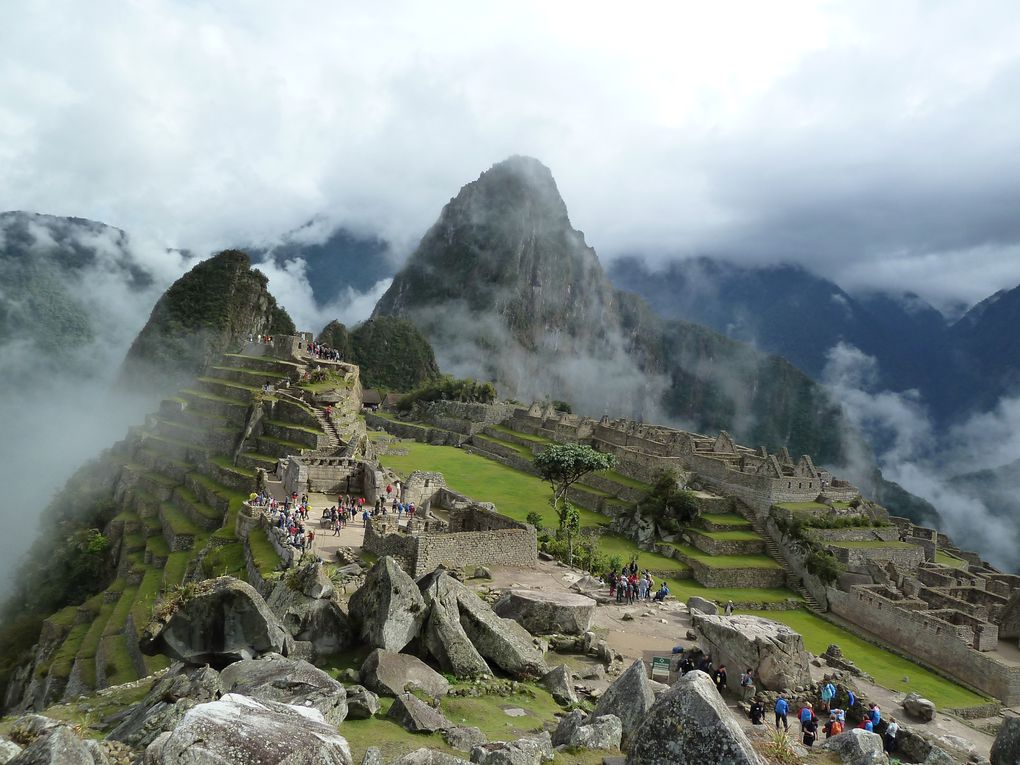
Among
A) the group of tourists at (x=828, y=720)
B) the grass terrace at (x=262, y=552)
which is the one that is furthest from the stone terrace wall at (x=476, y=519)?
the group of tourists at (x=828, y=720)

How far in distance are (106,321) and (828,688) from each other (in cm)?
10819

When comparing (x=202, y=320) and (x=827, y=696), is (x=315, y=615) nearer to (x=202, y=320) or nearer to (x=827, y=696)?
(x=827, y=696)

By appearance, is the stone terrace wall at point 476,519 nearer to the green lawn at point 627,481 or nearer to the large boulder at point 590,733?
the large boulder at point 590,733

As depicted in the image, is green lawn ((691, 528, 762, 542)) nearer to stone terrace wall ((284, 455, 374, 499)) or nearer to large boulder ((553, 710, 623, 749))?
stone terrace wall ((284, 455, 374, 499))

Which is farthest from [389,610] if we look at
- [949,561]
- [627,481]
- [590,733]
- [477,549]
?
[949,561]

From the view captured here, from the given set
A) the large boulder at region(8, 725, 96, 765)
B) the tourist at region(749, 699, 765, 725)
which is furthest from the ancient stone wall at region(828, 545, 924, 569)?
the large boulder at region(8, 725, 96, 765)

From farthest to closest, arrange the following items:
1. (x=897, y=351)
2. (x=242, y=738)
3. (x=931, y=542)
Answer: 1. (x=897, y=351)
2. (x=931, y=542)
3. (x=242, y=738)

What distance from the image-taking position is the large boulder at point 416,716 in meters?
9.16

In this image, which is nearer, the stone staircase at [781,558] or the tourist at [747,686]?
the tourist at [747,686]

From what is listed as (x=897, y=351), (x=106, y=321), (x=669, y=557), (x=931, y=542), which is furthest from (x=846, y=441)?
(x=106, y=321)

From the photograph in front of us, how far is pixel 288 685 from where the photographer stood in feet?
28.8

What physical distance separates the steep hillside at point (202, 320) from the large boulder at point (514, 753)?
227 ft

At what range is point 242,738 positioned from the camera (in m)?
5.10

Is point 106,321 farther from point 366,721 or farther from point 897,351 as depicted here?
point 897,351
